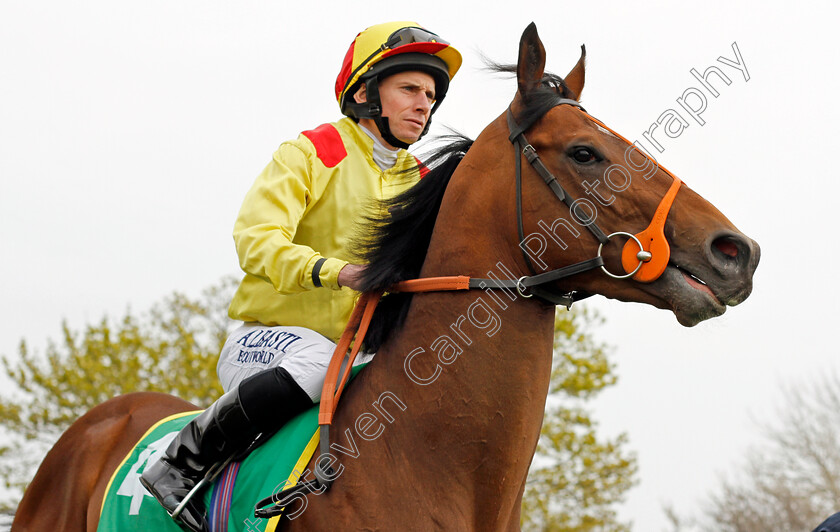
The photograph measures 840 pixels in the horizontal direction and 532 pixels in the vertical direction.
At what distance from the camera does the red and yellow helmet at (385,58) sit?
3.83 metres

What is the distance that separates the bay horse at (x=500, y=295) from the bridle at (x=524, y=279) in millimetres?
10

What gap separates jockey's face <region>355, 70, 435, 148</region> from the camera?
389 centimetres

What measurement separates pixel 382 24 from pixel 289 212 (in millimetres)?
1181

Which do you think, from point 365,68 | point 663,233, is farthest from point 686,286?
point 365,68

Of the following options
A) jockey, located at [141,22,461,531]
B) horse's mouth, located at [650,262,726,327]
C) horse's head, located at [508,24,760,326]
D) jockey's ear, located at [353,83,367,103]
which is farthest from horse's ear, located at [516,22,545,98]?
jockey's ear, located at [353,83,367,103]

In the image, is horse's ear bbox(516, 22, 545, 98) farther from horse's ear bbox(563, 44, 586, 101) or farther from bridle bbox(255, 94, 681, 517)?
horse's ear bbox(563, 44, 586, 101)

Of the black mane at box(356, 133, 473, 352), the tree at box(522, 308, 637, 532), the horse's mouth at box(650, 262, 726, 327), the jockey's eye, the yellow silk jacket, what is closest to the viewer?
the horse's mouth at box(650, 262, 726, 327)

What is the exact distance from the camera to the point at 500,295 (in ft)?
9.70

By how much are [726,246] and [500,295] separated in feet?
2.70

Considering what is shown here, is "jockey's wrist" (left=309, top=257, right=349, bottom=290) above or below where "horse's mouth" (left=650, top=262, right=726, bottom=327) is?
above

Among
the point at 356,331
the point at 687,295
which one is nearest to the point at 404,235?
the point at 356,331

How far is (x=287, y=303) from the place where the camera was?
366 centimetres

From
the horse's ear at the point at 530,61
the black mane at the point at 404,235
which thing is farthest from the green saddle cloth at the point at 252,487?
the horse's ear at the point at 530,61

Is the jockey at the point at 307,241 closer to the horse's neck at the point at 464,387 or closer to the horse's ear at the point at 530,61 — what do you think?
the horse's neck at the point at 464,387
